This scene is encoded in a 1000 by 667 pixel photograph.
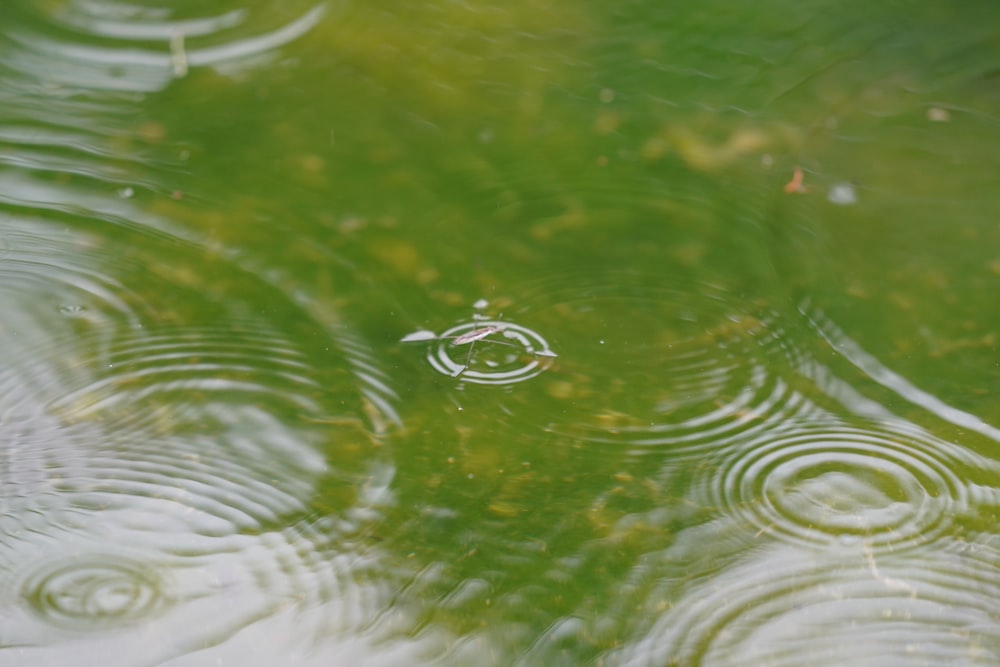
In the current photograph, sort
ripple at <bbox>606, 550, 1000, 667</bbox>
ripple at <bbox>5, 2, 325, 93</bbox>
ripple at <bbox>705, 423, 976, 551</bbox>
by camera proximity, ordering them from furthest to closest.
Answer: ripple at <bbox>5, 2, 325, 93</bbox> → ripple at <bbox>705, 423, 976, 551</bbox> → ripple at <bbox>606, 550, 1000, 667</bbox>

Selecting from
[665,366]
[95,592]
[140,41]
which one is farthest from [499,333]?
[140,41]

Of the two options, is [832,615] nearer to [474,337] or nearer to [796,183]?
[474,337]

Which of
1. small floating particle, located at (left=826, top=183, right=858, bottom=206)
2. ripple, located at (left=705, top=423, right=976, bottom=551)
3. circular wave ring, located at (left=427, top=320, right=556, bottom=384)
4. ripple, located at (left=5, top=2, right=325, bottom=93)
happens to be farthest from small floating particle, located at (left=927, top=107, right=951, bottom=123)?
ripple, located at (left=5, top=2, right=325, bottom=93)

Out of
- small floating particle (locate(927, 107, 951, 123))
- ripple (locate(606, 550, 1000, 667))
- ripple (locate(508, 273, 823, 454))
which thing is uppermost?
small floating particle (locate(927, 107, 951, 123))

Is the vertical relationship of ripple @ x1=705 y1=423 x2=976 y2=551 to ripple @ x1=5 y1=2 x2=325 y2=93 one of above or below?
below

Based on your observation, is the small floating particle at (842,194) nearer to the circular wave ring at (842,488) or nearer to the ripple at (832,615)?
the circular wave ring at (842,488)

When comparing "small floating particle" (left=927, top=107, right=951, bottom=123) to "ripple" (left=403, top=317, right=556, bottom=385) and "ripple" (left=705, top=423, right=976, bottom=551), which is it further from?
"ripple" (left=403, top=317, right=556, bottom=385)

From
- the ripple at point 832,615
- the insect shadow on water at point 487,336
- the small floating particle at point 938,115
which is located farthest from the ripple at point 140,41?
the ripple at point 832,615

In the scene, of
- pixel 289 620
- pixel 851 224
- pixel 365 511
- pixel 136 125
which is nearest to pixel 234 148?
pixel 136 125
